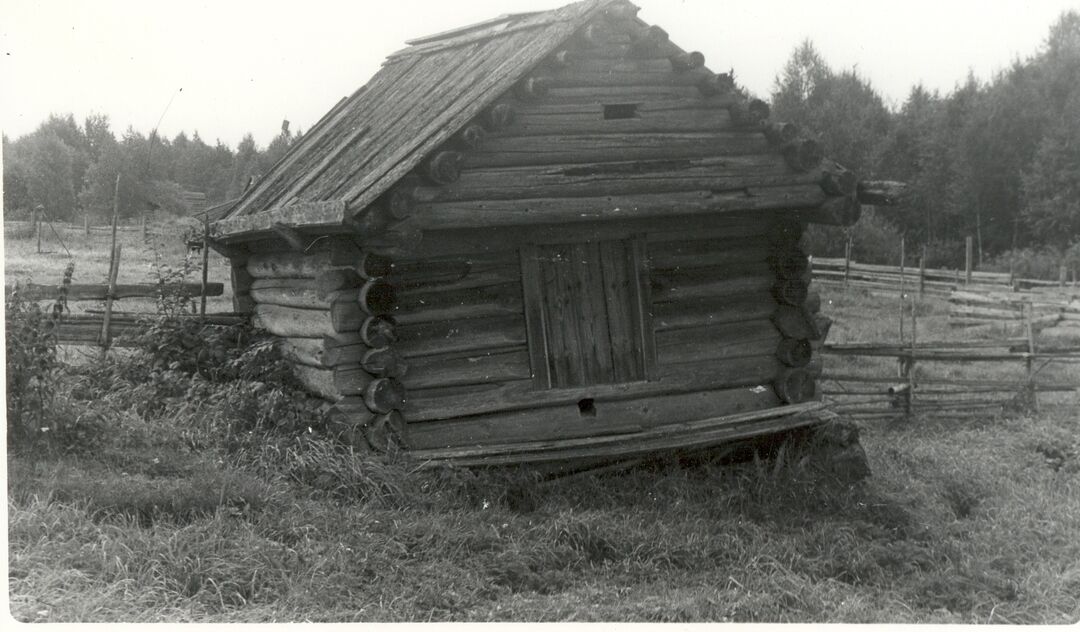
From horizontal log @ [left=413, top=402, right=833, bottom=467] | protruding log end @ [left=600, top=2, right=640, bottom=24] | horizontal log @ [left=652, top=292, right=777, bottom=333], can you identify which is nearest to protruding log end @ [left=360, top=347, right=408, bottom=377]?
horizontal log @ [left=413, top=402, right=833, bottom=467]

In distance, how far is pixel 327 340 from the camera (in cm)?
797

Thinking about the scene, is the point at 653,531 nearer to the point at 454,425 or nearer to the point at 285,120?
the point at 454,425

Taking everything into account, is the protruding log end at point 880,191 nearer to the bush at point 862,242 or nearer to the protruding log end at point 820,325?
the protruding log end at point 820,325

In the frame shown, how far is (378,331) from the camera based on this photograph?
7.99 m

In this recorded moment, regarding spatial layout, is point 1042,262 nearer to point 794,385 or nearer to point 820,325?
point 820,325

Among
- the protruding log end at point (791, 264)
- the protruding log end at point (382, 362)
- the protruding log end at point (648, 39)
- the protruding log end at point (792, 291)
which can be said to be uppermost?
the protruding log end at point (648, 39)

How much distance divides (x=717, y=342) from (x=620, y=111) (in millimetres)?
2334

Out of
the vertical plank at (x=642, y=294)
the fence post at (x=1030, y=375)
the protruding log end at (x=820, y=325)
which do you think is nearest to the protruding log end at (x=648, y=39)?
the vertical plank at (x=642, y=294)

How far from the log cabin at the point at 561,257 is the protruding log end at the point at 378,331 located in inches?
0.7

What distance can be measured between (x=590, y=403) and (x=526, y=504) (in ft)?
4.50

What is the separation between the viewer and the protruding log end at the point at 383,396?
314 inches

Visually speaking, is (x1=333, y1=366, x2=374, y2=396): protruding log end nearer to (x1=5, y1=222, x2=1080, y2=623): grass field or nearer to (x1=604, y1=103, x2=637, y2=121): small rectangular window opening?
(x1=5, y1=222, x2=1080, y2=623): grass field

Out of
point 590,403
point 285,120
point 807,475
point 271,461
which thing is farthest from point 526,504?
Result: point 285,120

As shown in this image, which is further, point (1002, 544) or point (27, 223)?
point (27, 223)
